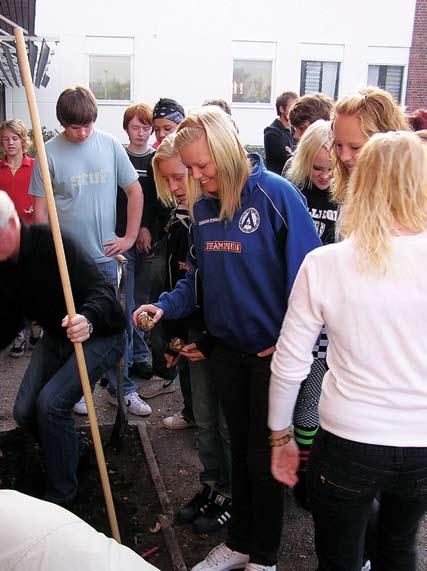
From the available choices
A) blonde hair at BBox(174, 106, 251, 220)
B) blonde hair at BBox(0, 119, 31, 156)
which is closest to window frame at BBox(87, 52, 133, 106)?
blonde hair at BBox(0, 119, 31, 156)

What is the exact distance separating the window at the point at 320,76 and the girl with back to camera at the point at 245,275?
1688 cm

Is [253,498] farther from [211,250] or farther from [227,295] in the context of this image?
[211,250]

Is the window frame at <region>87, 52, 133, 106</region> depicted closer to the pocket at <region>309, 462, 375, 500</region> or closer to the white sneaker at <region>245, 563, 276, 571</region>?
the white sneaker at <region>245, 563, 276, 571</region>

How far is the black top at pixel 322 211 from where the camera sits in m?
2.74

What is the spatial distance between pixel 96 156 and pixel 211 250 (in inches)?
72.8

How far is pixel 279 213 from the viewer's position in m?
2.15

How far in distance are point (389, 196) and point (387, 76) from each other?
61.7ft

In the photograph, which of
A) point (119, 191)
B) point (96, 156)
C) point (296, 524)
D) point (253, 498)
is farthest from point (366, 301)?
point (119, 191)

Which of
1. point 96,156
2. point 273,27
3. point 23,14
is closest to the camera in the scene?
point 96,156

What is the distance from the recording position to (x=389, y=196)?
1514 millimetres

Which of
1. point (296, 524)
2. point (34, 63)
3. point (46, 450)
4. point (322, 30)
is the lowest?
point (296, 524)

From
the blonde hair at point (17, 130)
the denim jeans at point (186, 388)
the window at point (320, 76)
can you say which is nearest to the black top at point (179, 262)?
the denim jeans at point (186, 388)

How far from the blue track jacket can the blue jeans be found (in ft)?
2.68

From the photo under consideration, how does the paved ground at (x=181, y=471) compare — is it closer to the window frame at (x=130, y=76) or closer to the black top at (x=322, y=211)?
the black top at (x=322, y=211)
